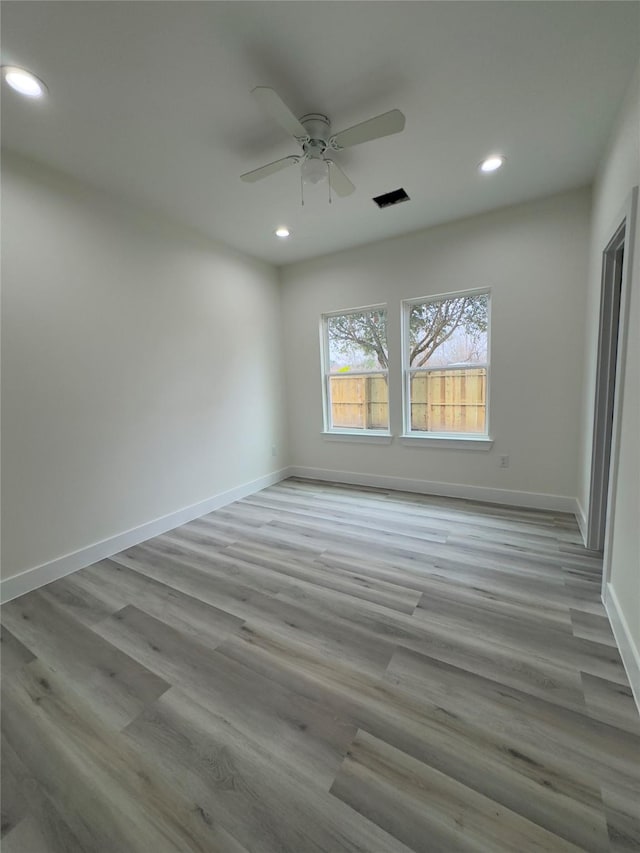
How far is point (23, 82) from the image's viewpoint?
68.1 inches

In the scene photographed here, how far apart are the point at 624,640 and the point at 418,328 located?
316cm

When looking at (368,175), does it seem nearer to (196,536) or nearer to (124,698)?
(196,536)

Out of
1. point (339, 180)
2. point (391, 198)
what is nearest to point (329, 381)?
point (391, 198)

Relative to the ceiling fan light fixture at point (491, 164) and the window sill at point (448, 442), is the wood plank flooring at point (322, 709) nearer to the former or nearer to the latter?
the window sill at point (448, 442)

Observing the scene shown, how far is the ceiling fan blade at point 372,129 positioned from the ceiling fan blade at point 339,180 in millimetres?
179

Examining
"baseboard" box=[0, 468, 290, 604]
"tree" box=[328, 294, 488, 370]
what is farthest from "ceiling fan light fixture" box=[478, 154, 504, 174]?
"baseboard" box=[0, 468, 290, 604]

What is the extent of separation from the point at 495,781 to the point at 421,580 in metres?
1.14

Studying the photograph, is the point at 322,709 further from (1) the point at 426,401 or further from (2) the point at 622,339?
(1) the point at 426,401

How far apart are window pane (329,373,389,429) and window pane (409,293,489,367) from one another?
526 millimetres

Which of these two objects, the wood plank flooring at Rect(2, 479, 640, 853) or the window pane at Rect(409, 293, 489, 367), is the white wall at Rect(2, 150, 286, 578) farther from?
the window pane at Rect(409, 293, 489, 367)

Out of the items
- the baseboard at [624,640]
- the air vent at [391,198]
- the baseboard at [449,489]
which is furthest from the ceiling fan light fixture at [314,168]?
the baseboard at [449,489]

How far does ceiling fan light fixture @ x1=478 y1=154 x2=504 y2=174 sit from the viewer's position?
248 centimetres

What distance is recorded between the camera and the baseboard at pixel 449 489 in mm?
3323

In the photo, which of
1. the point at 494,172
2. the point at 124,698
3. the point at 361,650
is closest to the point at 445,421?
the point at 494,172
